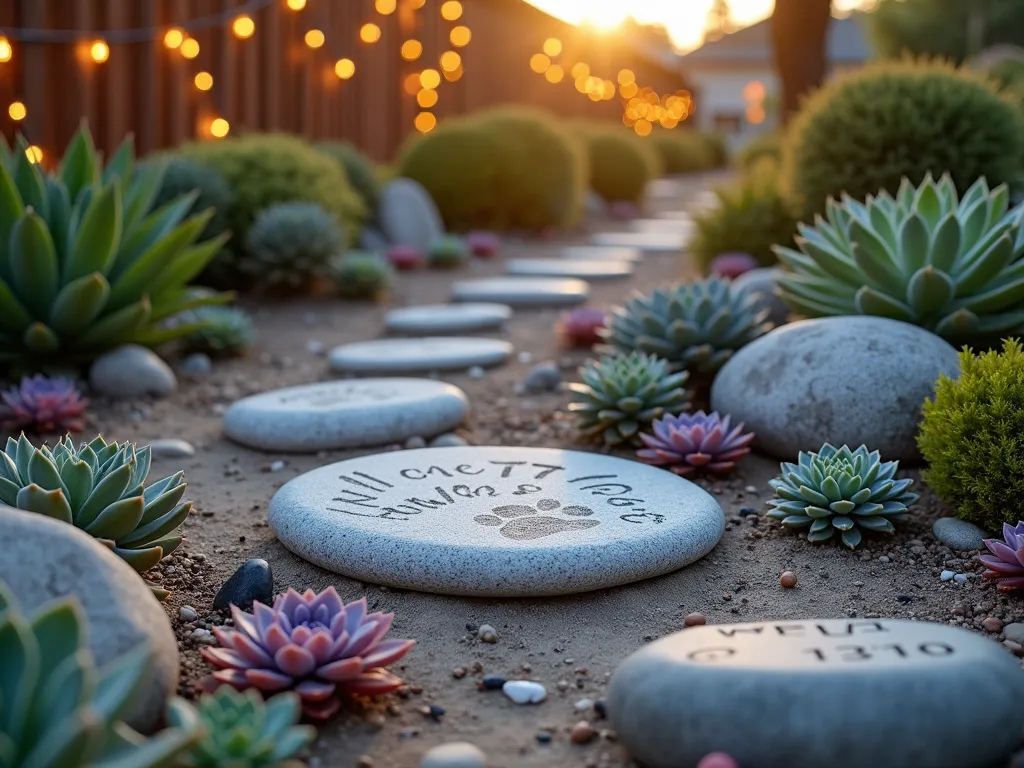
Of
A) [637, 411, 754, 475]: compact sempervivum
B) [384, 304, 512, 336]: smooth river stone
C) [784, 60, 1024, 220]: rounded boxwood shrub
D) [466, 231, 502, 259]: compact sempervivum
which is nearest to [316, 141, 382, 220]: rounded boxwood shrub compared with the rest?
[466, 231, 502, 259]: compact sempervivum

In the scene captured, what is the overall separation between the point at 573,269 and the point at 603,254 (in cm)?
144

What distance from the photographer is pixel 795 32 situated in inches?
394

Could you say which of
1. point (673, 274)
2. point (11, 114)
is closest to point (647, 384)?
point (673, 274)

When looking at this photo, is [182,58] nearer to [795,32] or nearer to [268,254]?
[268,254]

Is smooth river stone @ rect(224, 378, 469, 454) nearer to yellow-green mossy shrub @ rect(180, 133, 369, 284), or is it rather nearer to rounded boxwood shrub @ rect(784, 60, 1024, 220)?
rounded boxwood shrub @ rect(784, 60, 1024, 220)

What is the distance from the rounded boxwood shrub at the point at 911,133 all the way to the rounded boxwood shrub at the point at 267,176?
11.8 ft

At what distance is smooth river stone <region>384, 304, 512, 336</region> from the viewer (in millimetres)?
6516

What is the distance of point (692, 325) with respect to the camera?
177 inches

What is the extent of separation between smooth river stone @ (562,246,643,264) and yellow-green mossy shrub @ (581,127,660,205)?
15.9 ft

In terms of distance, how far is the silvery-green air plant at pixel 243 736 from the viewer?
172 centimetres

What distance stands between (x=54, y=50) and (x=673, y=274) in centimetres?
515

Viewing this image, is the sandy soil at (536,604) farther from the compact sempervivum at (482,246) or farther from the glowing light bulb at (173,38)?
the compact sempervivum at (482,246)

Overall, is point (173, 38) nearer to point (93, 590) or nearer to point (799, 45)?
point (799, 45)

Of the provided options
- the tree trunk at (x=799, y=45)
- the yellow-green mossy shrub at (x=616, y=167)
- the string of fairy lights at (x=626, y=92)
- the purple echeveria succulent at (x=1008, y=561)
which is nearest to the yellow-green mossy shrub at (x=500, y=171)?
the tree trunk at (x=799, y=45)
